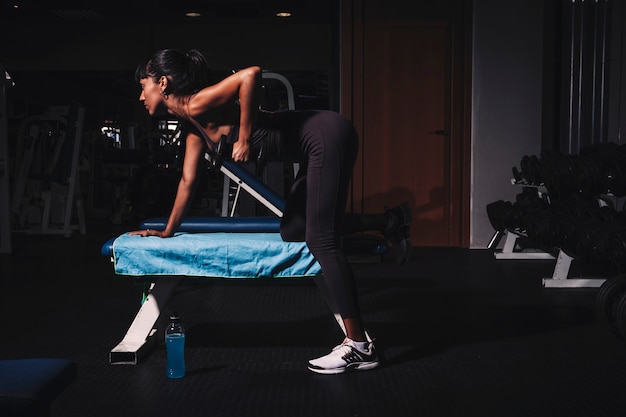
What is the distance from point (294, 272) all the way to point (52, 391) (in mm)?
1365

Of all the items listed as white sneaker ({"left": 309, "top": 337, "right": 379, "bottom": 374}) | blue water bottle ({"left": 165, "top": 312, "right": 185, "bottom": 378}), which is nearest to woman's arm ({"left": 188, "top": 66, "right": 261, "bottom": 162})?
blue water bottle ({"left": 165, "top": 312, "right": 185, "bottom": 378})

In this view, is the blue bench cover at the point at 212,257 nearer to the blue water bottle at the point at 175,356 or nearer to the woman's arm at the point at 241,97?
the blue water bottle at the point at 175,356

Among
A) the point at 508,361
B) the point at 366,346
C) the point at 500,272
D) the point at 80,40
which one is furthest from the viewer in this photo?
the point at 80,40

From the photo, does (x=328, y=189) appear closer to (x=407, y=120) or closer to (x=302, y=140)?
(x=302, y=140)

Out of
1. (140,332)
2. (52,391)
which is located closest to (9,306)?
(140,332)

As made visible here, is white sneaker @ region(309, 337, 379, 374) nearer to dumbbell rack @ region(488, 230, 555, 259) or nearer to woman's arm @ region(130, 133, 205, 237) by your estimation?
woman's arm @ region(130, 133, 205, 237)

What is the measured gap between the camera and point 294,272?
7.47 feet

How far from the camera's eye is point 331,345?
2.52 m

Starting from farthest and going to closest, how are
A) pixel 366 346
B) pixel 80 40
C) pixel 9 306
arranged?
1. pixel 80 40
2. pixel 9 306
3. pixel 366 346

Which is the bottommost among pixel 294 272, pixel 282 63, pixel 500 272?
pixel 500 272

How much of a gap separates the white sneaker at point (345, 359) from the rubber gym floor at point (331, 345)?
32mm

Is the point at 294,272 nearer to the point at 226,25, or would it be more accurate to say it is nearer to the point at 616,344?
the point at 616,344

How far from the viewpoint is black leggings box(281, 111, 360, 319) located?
2.07m

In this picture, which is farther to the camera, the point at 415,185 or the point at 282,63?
the point at 282,63
